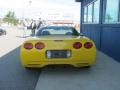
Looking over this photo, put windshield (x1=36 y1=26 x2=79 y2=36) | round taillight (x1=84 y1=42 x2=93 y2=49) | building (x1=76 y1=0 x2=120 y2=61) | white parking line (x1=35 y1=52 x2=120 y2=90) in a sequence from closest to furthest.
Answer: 1. white parking line (x1=35 y1=52 x2=120 y2=90)
2. round taillight (x1=84 y1=42 x2=93 y2=49)
3. windshield (x1=36 y1=26 x2=79 y2=36)
4. building (x1=76 y1=0 x2=120 y2=61)

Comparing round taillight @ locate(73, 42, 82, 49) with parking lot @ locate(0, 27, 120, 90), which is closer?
parking lot @ locate(0, 27, 120, 90)

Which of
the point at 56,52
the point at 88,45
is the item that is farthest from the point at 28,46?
the point at 88,45

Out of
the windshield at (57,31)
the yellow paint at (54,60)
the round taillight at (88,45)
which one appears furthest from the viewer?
the windshield at (57,31)

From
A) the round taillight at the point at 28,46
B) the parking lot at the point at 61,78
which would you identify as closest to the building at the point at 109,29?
the parking lot at the point at 61,78

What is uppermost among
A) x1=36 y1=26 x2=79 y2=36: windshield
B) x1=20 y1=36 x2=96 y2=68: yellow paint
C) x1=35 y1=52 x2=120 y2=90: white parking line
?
x1=36 y1=26 x2=79 y2=36: windshield

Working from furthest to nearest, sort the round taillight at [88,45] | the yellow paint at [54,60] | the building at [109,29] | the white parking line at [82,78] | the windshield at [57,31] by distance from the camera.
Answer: the building at [109,29]
the windshield at [57,31]
the round taillight at [88,45]
the yellow paint at [54,60]
the white parking line at [82,78]

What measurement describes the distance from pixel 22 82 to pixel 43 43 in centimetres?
122

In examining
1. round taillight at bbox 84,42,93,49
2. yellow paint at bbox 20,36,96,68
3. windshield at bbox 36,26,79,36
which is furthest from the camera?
windshield at bbox 36,26,79,36

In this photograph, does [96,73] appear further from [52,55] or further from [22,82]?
[22,82]

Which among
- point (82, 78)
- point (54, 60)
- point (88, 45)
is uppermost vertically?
point (88, 45)

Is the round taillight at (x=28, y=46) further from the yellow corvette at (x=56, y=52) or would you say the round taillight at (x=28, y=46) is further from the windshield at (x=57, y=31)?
the windshield at (x=57, y=31)

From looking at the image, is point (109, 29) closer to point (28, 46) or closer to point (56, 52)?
point (56, 52)

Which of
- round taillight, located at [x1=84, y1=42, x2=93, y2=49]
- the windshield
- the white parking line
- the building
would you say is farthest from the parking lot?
the building

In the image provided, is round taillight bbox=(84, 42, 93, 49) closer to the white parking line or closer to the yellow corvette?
the yellow corvette
